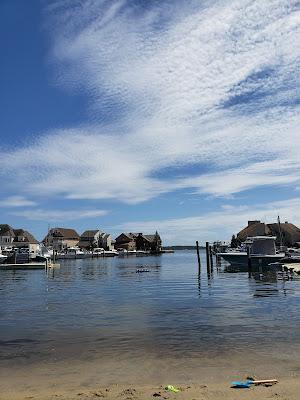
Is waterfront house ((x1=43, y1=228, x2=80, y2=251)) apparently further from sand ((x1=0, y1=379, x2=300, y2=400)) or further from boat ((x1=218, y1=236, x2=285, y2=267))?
sand ((x1=0, y1=379, x2=300, y2=400))

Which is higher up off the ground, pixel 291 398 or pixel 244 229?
pixel 244 229

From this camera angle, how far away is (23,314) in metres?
24.6

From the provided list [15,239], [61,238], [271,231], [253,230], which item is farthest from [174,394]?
[61,238]

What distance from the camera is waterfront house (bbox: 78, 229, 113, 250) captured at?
602ft

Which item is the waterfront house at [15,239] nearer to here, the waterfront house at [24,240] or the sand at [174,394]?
the waterfront house at [24,240]

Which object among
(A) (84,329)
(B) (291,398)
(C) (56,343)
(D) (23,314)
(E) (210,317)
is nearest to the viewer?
(B) (291,398)

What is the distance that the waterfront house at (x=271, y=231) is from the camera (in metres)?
128

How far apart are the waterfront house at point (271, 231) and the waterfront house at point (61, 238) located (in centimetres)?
7386

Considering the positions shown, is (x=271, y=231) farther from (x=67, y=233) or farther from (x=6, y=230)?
(x=6, y=230)

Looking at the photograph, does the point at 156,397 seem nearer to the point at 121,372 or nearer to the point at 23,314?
the point at 121,372

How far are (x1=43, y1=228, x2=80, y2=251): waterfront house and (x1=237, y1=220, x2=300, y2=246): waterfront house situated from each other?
73859 millimetres

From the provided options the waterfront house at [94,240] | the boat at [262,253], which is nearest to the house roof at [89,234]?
the waterfront house at [94,240]

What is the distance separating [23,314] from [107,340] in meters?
9.44

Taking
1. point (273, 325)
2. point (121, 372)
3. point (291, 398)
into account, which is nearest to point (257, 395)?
point (291, 398)
